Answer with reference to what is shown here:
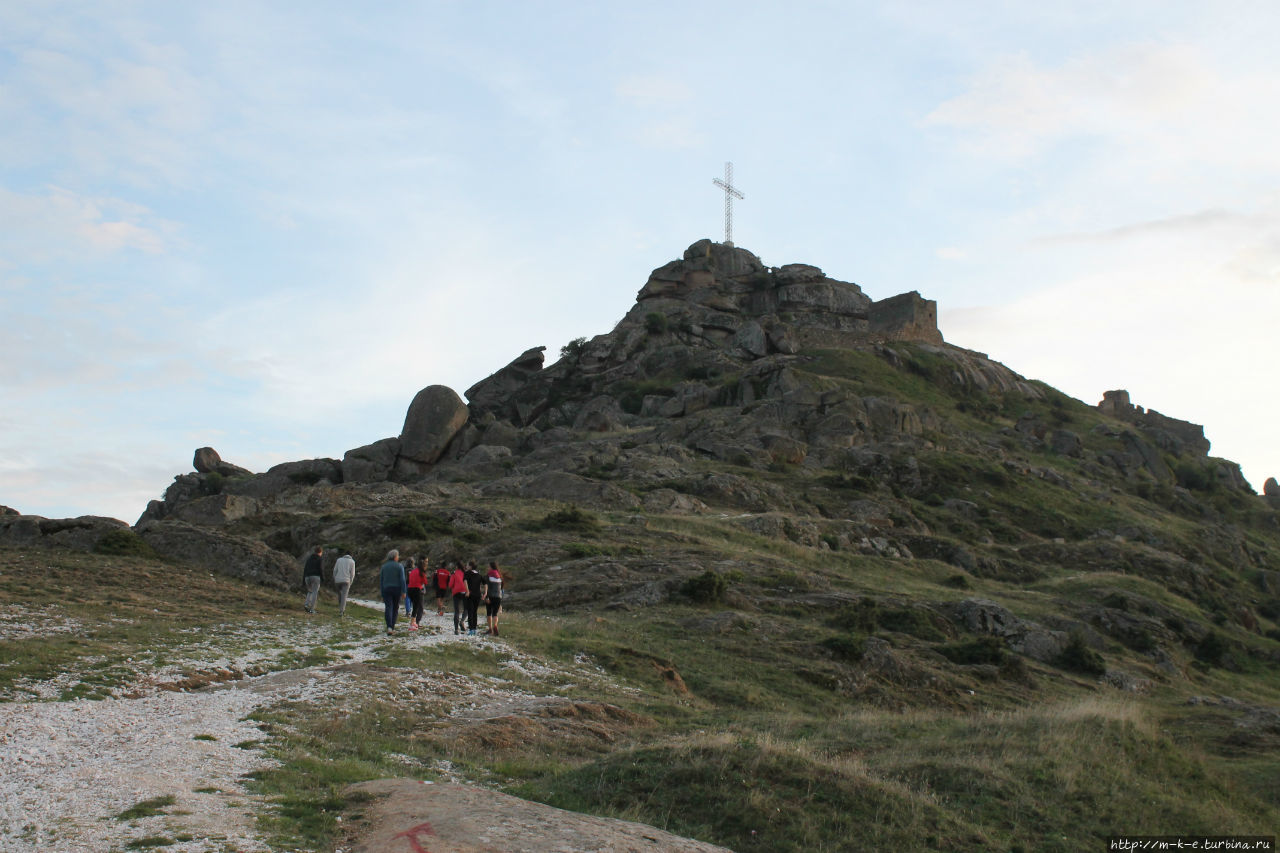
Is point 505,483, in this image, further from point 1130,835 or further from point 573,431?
point 1130,835

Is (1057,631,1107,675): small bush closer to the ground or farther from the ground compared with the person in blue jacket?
closer to the ground

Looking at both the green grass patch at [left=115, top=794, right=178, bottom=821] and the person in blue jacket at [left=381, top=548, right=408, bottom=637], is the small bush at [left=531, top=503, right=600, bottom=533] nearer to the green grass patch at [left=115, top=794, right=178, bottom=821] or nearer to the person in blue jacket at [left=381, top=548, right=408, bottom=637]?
the person in blue jacket at [left=381, top=548, right=408, bottom=637]

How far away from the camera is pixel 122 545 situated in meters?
27.4

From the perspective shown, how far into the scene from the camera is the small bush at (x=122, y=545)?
27.1m

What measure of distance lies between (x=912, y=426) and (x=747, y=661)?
53179 mm

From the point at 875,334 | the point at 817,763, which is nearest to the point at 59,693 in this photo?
the point at 817,763

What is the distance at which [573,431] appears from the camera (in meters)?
75.9

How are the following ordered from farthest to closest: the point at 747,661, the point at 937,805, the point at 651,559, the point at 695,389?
A: 1. the point at 695,389
2. the point at 651,559
3. the point at 747,661
4. the point at 937,805

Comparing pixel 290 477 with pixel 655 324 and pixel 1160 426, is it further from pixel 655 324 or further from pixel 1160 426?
pixel 1160 426

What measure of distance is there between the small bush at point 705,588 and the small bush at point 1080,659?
10.6 m

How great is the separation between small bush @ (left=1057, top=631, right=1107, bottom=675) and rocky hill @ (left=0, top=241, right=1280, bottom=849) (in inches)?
4.0

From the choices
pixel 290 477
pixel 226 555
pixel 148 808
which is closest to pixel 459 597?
pixel 226 555

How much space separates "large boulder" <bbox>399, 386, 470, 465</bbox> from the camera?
240 feet

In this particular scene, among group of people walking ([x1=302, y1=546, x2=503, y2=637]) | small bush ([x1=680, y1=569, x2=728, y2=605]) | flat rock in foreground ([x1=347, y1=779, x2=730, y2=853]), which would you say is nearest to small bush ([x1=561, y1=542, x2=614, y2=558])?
small bush ([x1=680, y1=569, x2=728, y2=605])
